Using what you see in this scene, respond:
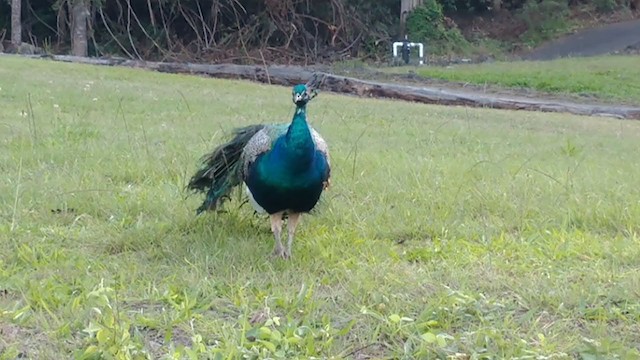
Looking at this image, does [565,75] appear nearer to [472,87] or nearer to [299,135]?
[472,87]

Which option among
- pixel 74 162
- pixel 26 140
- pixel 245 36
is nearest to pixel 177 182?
pixel 74 162

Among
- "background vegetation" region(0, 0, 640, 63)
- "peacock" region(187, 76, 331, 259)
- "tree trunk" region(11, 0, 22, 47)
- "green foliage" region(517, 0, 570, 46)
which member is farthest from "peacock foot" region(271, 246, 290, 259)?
"green foliage" region(517, 0, 570, 46)

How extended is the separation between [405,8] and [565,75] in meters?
10.1

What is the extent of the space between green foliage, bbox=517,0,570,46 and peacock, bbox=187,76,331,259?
2774 cm

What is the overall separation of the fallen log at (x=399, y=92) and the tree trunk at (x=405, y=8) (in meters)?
12.4

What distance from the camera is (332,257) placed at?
4.74 metres

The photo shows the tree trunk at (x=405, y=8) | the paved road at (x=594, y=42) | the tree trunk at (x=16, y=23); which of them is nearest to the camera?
the tree trunk at (x=16, y=23)

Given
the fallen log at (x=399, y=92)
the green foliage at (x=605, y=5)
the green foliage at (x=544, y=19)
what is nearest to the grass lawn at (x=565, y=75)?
the fallen log at (x=399, y=92)

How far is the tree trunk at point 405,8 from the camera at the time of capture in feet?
102

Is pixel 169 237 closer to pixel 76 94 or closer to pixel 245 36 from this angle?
pixel 76 94

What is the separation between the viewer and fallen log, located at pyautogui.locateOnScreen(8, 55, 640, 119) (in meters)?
16.7

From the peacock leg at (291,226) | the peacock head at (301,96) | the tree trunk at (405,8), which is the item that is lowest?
the peacock leg at (291,226)

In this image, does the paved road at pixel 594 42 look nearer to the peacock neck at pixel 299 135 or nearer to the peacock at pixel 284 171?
the peacock at pixel 284 171

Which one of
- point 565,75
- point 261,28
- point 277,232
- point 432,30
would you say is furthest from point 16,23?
point 277,232
